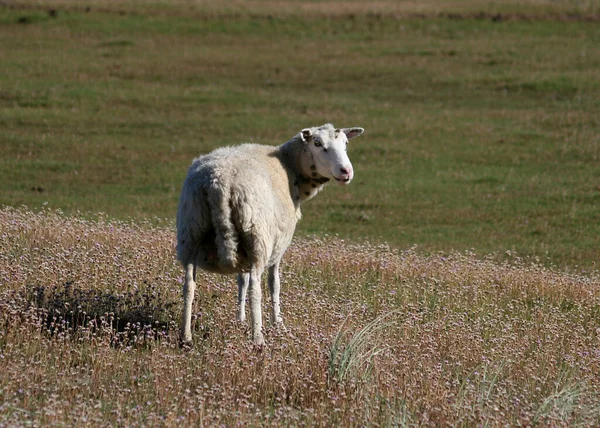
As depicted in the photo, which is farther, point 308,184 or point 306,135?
point 308,184

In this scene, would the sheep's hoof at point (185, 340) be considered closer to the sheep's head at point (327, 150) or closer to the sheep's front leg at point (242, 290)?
the sheep's front leg at point (242, 290)

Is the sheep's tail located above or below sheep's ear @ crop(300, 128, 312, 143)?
below

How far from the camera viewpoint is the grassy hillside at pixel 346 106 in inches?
901

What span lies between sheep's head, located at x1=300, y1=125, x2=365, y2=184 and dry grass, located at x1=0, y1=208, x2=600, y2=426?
147cm

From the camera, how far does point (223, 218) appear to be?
8.96m

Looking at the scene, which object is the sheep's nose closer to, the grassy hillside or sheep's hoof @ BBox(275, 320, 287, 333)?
sheep's hoof @ BBox(275, 320, 287, 333)

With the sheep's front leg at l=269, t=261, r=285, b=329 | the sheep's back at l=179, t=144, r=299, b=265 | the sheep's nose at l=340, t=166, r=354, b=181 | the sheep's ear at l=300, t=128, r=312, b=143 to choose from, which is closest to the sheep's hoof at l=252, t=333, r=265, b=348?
the sheep's back at l=179, t=144, r=299, b=265

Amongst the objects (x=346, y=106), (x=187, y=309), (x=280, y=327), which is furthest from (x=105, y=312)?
(x=346, y=106)

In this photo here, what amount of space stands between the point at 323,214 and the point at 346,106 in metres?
9.93

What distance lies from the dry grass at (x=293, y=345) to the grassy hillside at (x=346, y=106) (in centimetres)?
821

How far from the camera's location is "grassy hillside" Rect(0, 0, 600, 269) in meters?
22.9

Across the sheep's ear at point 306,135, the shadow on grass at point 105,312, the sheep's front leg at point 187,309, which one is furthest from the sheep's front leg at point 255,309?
the sheep's ear at point 306,135

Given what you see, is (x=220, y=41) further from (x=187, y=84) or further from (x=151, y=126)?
(x=151, y=126)

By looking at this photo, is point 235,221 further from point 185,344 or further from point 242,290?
point 242,290
